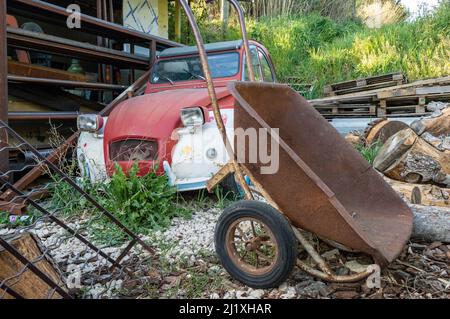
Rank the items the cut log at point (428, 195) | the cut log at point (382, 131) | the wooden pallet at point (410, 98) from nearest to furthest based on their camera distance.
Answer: the cut log at point (428, 195) → the cut log at point (382, 131) → the wooden pallet at point (410, 98)

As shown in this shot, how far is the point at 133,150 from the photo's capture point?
3.06 metres

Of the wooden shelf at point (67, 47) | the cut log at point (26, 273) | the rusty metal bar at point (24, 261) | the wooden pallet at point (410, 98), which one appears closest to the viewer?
the rusty metal bar at point (24, 261)

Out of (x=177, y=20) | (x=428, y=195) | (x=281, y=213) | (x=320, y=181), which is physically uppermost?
(x=177, y=20)

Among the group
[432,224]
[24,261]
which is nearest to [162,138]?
[24,261]

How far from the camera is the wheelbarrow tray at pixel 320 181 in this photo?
5.29ft

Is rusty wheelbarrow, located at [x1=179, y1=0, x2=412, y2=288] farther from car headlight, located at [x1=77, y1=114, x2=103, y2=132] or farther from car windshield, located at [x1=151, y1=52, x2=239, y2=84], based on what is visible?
car windshield, located at [x1=151, y1=52, x2=239, y2=84]

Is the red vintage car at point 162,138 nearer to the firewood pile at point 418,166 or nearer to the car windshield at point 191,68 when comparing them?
the car windshield at point 191,68

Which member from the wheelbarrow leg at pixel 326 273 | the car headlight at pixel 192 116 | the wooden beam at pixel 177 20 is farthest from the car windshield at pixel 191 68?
the wooden beam at pixel 177 20

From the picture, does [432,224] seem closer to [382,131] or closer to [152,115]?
[152,115]

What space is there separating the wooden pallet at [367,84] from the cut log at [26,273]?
6.57m

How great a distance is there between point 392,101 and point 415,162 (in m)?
3.29
